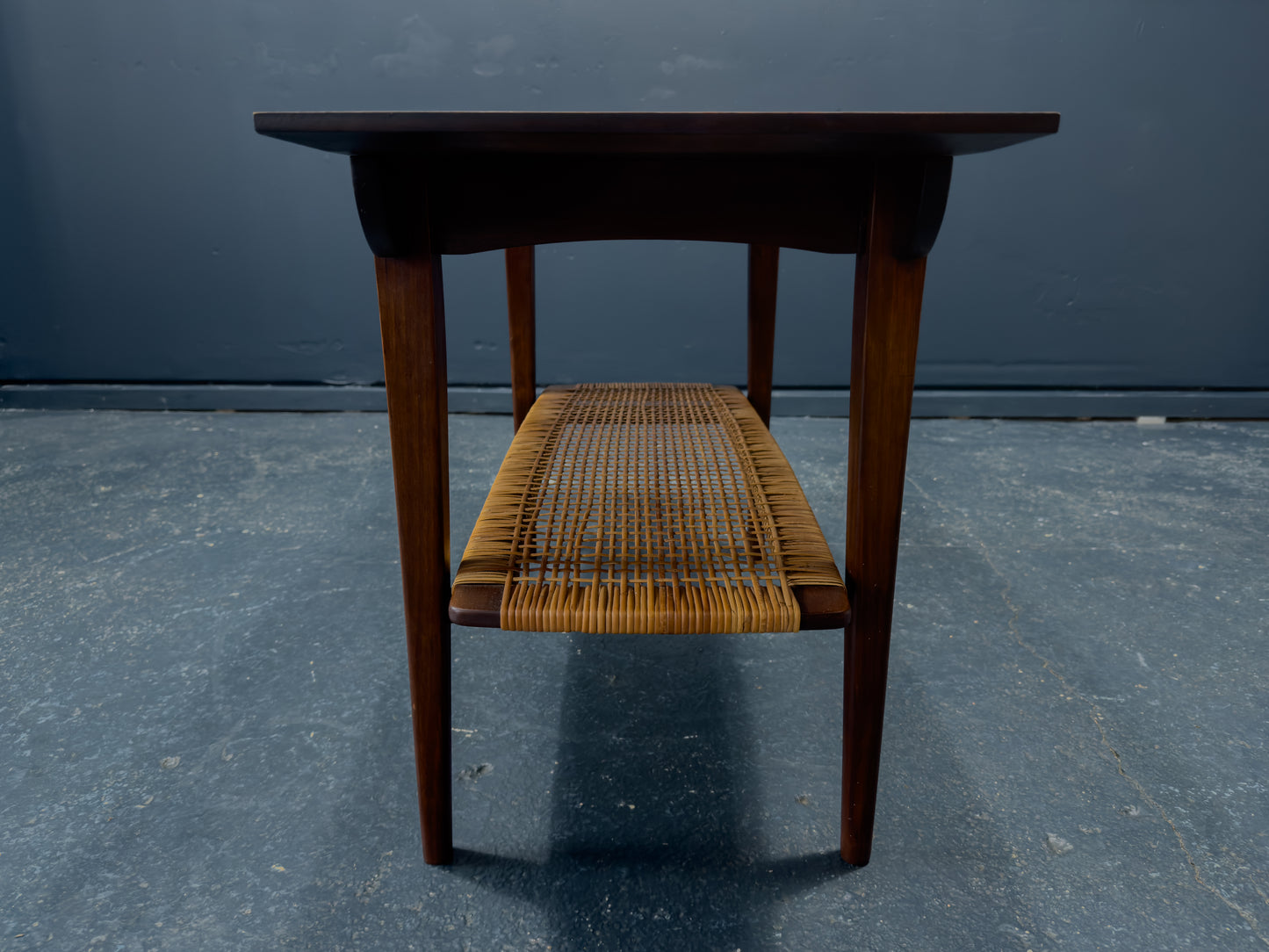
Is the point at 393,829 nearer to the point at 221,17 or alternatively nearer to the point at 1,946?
the point at 1,946

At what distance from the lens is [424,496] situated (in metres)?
0.71

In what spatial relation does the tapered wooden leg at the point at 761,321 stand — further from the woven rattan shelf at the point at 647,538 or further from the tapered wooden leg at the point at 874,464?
the tapered wooden leg at the point at 874,464

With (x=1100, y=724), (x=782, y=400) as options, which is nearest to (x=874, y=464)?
(x=1100, y=724)

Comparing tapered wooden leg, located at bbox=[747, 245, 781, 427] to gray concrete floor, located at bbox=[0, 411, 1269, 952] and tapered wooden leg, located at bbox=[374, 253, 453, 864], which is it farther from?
tapered wooden leg, located at bbox=[374, 253, 453, 864]

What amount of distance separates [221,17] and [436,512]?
89.2 inches

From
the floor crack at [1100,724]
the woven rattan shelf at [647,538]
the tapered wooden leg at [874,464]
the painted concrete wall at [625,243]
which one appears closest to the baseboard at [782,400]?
the painted concrete wall at [625,243]

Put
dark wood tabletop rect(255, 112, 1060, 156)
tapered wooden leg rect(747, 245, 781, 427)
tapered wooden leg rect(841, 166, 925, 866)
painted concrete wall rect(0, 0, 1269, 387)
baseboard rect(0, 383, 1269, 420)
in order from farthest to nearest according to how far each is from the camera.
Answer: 1. baseboard rect(0, 383, 1269, 420)
2. painted concrete wall rect(0, 0, 1269, 387)
3. tapered wooden leg rect(747, 245, 781, 427)
4. tapered wooden leg rect(841, 166, 925, 866)
5. dark wood tabletop rect(255, 112, 1060, 156)

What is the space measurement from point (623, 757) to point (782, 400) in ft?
5.50

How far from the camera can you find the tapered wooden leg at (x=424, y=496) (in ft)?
2.16

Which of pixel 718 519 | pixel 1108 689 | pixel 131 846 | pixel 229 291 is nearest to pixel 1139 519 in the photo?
pixel 1108 689

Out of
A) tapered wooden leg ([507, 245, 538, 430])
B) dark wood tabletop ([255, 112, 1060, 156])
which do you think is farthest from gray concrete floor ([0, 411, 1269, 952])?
dark wood tabletop ([255, 112, 1060, 156])

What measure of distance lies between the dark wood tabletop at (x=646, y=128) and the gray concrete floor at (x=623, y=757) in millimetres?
687

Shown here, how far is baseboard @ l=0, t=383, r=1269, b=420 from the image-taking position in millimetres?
2414

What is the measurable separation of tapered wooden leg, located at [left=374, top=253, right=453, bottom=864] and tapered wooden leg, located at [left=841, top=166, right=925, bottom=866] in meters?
0.38
